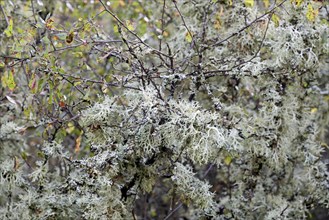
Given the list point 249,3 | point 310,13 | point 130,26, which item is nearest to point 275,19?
point 310,13

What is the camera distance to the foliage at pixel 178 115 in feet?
6.28

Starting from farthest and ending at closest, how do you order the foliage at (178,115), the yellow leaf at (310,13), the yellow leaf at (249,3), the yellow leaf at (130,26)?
the yellow leaf at (249,3)
the yellow leaf at (310,13)
the yellow leaf at (130,26)
the foliage at (178,115)

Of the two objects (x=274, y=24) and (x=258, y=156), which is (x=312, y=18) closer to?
(x=274, y=24)

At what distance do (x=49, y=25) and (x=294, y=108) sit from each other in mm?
1167

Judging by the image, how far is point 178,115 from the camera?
6.00 ft

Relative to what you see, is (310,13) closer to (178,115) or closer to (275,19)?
(275,19)

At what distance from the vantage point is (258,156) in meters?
2.33

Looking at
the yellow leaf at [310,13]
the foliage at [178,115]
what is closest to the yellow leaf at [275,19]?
the foliage at [178,115]

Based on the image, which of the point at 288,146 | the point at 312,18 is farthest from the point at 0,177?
the point at 312,18

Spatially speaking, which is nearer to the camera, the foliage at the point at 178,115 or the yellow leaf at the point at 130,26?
the foliage at the point at 178,115

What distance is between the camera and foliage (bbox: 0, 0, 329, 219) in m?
1.91

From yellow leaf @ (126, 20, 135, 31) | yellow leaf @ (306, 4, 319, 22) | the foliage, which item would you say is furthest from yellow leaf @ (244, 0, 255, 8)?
yellow leaf @ (126, 20, 135, 31)

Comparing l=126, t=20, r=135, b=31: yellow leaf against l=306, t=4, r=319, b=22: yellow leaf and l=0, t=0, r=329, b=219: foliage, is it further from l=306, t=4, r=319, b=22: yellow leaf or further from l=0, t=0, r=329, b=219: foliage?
l=306, t=4, r=319, b=22: yellow leaf

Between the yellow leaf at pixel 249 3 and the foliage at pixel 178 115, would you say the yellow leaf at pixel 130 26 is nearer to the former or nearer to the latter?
the foliage at pixel 178 115
